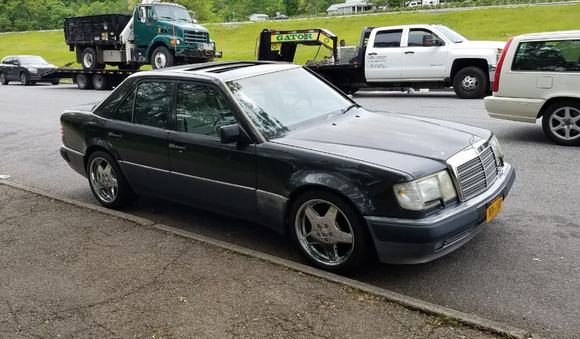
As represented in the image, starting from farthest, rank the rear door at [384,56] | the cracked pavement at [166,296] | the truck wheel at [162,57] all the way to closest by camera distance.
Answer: the truck wheel at [162,57]
the rear door at [384,56]
the cracked pavement at [166,296]

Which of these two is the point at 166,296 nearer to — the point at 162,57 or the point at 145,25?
the point at 162,57

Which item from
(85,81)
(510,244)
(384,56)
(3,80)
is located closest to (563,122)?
(510,244)

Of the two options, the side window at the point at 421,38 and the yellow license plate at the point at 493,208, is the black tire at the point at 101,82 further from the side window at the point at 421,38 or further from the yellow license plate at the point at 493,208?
the yellow license plate at the point at 493,208

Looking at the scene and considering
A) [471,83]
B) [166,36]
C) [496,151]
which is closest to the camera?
[496,151]

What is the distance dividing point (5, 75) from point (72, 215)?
90.4 feet

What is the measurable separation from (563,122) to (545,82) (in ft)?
2.07

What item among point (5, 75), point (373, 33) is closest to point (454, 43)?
point (373, 33)

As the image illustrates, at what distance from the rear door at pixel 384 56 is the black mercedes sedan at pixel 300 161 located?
10089mm

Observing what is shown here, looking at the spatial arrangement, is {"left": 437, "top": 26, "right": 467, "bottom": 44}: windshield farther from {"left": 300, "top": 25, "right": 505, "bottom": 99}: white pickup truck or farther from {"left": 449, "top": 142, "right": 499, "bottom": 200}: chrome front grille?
{"left": 449, "top": 142, "right": 499, "bottom": 200}: chrome front grille

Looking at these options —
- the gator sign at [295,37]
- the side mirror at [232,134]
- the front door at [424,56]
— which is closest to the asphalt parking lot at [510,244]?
the side mirror at [232,134]

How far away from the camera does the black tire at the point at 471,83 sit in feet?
45.1

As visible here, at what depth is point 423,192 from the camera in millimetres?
3650

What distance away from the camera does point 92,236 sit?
500 centimetres

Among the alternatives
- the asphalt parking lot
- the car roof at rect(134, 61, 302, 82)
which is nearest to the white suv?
the asphalt parking lot
